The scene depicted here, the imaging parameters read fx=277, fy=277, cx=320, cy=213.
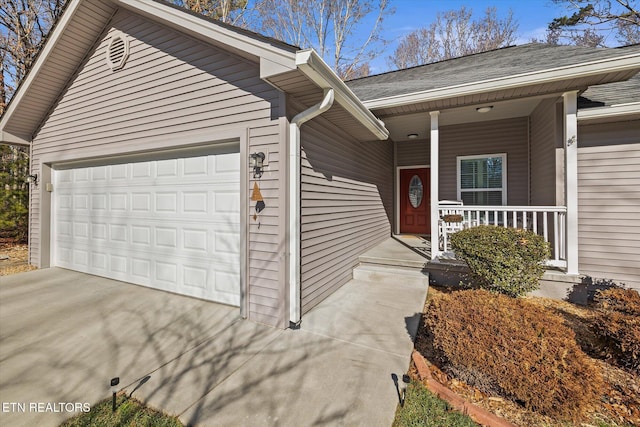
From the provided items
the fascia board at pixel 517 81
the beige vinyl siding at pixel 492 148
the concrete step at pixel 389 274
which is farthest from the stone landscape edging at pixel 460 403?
the beige vinyl siding at pixel 492 148

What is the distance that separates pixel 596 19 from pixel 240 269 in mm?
16334

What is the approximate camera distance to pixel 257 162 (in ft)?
11.1

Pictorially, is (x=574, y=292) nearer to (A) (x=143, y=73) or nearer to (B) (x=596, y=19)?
(A) (x=143, y=73)

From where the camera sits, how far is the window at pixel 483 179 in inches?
250

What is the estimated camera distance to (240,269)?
3.67 metres

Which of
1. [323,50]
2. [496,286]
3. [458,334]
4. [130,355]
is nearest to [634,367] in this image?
[496,286]

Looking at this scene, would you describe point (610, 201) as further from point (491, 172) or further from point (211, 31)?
point (211, 31)

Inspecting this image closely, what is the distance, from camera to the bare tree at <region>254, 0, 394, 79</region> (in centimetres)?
1305

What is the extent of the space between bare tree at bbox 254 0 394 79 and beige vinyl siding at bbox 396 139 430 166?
8305 mm

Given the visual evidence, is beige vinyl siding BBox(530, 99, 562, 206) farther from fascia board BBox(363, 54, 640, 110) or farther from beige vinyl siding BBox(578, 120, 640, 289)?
fascia board BBox(363, 54, 640, 110)

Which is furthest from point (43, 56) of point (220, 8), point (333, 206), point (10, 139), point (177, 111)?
point (220, 8)

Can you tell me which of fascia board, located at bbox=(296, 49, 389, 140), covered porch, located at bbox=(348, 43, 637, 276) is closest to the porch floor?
covered porch, located at bbox=(348, 43, 637, 276)

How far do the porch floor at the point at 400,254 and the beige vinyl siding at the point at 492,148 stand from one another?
169 cm

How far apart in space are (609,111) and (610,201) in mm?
1371
